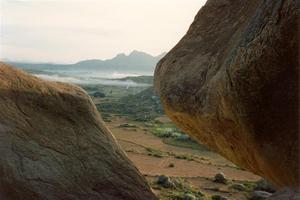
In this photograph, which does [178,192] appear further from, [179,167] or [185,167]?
[185,167]

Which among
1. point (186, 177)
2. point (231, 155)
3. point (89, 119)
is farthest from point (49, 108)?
point (186, 177)

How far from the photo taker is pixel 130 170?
14586mm

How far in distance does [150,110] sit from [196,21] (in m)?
102

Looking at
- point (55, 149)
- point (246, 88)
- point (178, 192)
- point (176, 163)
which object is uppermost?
point (246, 88)

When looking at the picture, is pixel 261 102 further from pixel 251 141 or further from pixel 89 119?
pixel 89 119

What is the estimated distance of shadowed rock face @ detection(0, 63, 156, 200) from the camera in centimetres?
1255

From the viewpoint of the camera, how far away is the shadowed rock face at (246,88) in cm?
966

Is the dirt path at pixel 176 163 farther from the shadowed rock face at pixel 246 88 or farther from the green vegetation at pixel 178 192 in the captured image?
the shadowed rock face at pixel 246 88

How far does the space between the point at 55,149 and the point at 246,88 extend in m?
5.86

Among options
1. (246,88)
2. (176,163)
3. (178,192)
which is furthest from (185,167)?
(246,88)

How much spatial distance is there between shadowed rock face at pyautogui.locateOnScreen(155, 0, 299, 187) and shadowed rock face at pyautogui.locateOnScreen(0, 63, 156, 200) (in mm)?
2460

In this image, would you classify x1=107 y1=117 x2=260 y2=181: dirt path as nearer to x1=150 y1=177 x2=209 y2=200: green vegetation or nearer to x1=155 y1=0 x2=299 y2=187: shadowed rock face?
x1=150 y1=177 x2=209 y2=200: green vegetation

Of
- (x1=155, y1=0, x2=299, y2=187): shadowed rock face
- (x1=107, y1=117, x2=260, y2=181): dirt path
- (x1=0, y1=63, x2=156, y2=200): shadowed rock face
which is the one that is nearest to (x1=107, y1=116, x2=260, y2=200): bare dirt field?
(x1=107, y1=117, x2=260, y2=181): dirt path

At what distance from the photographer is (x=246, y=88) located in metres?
10.5
